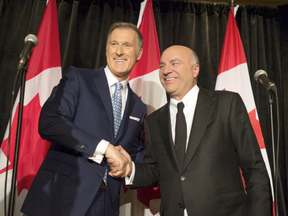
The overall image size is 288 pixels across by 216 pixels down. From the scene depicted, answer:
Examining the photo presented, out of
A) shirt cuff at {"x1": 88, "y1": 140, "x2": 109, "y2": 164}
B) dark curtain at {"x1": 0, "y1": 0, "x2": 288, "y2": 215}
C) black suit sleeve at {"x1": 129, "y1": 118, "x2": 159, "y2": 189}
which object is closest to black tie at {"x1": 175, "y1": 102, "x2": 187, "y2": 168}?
black suit sleeve at {"x1": 129, "y1": 118, "x2": 159, "y2": 189}

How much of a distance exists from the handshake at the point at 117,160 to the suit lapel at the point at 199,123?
0.39m

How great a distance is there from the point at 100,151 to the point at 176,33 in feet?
7.14

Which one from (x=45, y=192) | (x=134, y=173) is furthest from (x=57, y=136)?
(x=134, y=173)

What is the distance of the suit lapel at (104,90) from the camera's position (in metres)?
2.09

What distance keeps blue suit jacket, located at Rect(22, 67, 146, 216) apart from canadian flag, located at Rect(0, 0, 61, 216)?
2.39 ft

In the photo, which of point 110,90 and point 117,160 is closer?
point 117,160

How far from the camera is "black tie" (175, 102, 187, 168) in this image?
195 cm

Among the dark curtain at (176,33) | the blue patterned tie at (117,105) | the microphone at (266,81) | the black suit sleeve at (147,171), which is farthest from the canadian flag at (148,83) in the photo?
the microphone at (266,81)

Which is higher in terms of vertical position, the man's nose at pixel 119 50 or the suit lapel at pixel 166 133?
the man's nose at pixel 119 50

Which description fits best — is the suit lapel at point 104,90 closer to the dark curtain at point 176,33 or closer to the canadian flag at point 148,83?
the canadian flag at point 148,83

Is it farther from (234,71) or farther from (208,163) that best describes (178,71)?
(234,71)

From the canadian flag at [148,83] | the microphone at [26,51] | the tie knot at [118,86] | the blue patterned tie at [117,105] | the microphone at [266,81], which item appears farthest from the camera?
the canadian flag at [148,83]

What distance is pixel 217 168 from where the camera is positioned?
6.16 ft

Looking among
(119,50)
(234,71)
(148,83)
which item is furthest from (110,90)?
(234,71)
